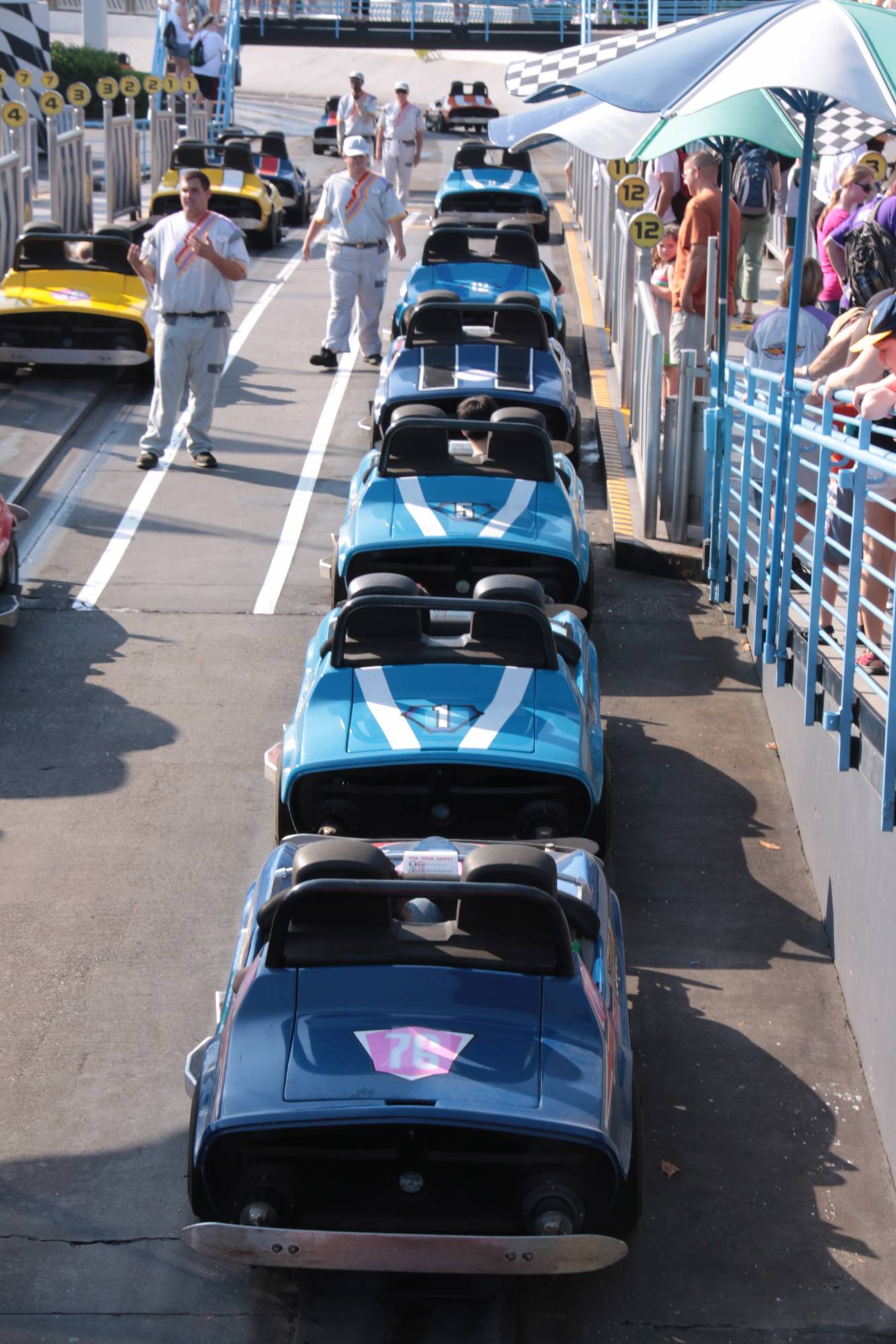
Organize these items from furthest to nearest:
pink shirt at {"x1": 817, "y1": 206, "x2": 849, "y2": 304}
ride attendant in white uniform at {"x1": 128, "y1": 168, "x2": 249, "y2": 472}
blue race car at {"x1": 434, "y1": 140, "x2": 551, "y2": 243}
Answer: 1. blue race car at {"x1": 434, "y1": 140, "x2": 551, "y2": 243}
2. ride attendant in white uniform at {"x1": 128, "y1": 168, "x2": 249, "y2": 472}
3. pink shirt at {"x1": 817, "y1": 206, "x2": 849, "y2": 304}

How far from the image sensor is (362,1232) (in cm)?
435

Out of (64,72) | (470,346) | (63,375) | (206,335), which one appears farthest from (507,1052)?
(64,72)

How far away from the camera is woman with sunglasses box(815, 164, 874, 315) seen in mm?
11383

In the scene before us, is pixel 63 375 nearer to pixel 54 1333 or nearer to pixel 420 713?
pixel 420 713

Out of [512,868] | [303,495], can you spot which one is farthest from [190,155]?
[512,868]

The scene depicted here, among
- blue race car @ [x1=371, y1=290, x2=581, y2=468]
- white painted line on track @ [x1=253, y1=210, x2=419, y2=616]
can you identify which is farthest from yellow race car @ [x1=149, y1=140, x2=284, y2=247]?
blue race car @ [x1=371, y1=290, x2=581, y2=468]

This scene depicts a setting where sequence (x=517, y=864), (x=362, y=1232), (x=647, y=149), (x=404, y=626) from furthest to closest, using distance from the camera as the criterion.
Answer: (x=647, y=149) → (x=404, y=626) → (x=517, y=864) → (x=362, y=1232)

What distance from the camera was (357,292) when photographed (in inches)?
616

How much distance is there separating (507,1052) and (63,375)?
41.1 ft

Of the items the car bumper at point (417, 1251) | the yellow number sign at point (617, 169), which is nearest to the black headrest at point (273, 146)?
the yellow number sign at point (617, 169)

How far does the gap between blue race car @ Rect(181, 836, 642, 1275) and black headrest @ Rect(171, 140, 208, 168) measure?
725 inches

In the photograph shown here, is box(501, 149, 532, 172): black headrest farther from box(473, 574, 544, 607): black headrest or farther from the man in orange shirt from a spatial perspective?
box(473, 574, 544, 607): black headrest

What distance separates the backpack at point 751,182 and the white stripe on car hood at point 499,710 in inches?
406

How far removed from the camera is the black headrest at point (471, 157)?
73.4 ft
